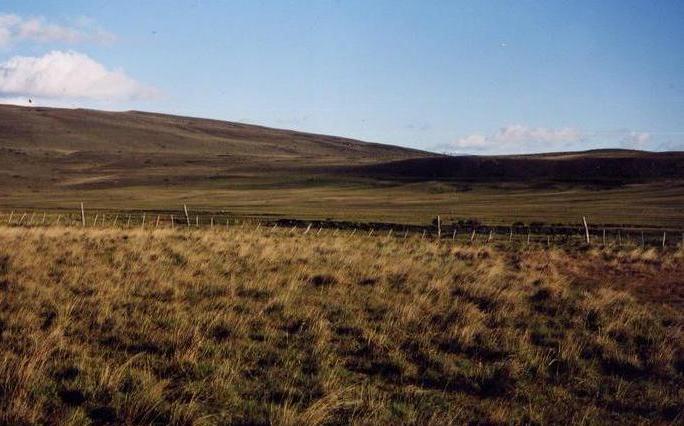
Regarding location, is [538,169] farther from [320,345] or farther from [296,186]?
[320,345]

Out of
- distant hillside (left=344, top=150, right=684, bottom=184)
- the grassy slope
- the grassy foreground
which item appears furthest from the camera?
distant hillside (left=344, top=150, right=684, bottom=184)

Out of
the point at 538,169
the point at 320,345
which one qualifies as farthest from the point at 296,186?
the point at 320,345

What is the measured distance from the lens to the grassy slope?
61.5m

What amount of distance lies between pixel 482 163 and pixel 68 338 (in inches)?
4766

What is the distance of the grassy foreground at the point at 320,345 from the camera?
5941 mm

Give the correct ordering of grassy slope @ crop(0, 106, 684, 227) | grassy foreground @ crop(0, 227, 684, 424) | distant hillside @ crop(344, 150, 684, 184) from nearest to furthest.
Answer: grassy foreground @ crop(0, 227, 684, 424)
grassy slope @ crop(0, 106, 684, 227)
distant hillside @ crop(344, 150, 684, 184)

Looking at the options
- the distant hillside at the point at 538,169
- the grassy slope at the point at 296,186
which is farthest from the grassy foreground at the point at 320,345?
the distant hillside at the point at 538,169

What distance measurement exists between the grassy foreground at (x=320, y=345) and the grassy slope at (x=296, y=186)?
36721 mm

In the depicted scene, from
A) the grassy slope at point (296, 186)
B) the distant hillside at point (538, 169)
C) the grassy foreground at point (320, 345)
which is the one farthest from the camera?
the distant hillside at point (538, 169)

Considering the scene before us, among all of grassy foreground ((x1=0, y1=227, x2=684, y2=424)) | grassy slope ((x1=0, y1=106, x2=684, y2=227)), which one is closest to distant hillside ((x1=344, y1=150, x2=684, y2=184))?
grassy slope ((x1=0, y1=106, x2=684, y2=227))

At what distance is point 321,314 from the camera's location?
31.0ft

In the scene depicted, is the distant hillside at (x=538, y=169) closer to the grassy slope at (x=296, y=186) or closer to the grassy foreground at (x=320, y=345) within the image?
the grassy slope at (x=296, y=186)

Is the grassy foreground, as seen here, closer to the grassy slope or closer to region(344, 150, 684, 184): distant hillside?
the grassy slope

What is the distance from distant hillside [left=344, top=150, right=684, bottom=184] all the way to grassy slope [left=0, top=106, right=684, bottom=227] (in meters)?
0.41
